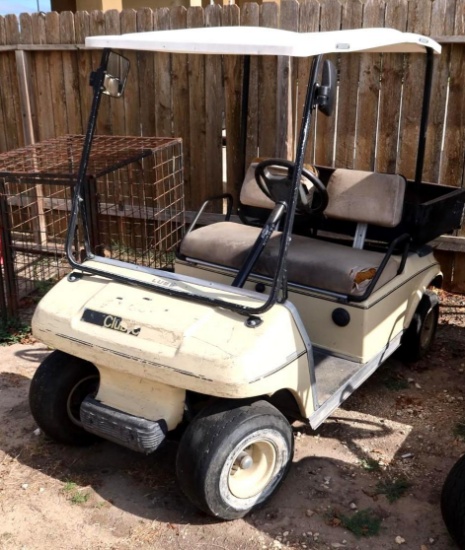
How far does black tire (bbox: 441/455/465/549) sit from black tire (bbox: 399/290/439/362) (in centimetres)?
149

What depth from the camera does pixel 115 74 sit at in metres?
3.60

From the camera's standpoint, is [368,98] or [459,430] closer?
[459,430]

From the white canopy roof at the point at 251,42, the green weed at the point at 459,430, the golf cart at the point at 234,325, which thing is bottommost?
the green weed at the point at 459,430

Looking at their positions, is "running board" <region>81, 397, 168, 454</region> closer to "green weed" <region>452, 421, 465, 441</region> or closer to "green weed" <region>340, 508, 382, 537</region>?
"green weed" <region>340, 508, 382, 537</region>

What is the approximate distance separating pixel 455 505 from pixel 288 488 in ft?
2.81

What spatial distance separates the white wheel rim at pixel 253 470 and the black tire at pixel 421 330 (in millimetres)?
1638

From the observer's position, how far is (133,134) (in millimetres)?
6477

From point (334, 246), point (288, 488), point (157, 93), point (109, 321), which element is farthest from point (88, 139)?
point (157, 93)

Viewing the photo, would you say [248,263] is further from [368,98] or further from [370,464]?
[368,98]

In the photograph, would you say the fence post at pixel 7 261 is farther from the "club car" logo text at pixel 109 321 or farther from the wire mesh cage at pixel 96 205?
the "club car" logo text at pixel 109 321

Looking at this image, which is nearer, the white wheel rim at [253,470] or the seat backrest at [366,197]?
the white wheel rim at [253,470]

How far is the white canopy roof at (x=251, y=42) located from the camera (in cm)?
296

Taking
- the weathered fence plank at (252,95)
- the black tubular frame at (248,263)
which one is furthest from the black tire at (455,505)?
the weathered fence plank at (252,95)

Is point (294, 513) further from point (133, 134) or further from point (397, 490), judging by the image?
point (133, 134)
